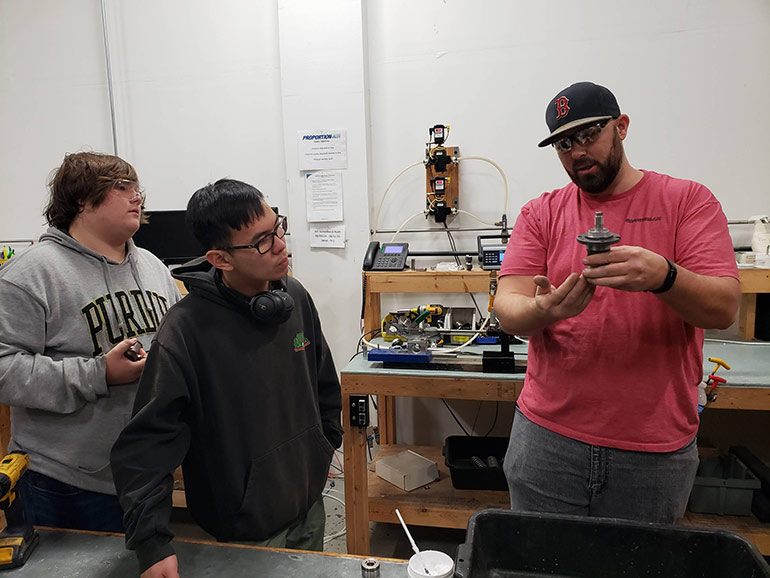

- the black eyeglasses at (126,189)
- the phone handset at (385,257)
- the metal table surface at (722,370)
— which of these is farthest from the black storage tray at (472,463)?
the black eyeglasses at (126,189)

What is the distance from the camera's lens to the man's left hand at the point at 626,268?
0.91 m

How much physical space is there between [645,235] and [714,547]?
2.09 ft

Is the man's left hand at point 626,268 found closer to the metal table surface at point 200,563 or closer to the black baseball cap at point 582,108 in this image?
the black baseball cap at point 582,108

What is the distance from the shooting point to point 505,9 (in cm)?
251

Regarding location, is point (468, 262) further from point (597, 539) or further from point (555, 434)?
point (597, 539)

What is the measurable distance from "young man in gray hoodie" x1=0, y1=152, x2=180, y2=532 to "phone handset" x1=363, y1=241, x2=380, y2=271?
4.12 ft

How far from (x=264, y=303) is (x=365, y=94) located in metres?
1.89

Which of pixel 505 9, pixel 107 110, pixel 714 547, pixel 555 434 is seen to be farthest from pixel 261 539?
pixel 107 110

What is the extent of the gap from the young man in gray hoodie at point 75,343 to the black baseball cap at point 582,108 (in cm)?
109

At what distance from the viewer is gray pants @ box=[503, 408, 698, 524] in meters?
1.12

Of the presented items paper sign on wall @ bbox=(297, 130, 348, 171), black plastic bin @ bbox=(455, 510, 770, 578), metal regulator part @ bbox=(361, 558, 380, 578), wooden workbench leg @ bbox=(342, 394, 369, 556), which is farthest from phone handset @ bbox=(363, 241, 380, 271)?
black plastic bin @ bbox=(455, 510, 770, 578)

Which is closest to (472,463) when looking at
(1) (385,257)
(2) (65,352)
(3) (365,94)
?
(1) (385,257)

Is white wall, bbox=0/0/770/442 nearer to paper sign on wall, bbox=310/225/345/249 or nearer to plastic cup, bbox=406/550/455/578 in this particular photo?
paper sign on wall, bbox=310/225/345/249

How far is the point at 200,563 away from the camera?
88cm
